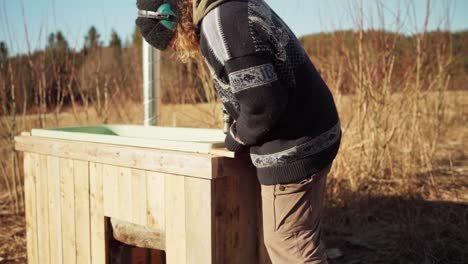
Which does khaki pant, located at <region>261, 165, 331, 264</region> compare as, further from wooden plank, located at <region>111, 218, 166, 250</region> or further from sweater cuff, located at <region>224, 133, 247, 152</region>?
wooden plank, located at <region>111, 218, 166, 250</region>

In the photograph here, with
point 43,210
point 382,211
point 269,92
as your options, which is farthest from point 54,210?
point 382,211

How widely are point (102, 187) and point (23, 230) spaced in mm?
2117

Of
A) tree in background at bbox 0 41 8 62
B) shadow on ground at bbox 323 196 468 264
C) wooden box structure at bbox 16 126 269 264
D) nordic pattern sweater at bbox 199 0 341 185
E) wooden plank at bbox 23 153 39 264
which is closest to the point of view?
nordic pattern sweater at bbox 199 0 341 185

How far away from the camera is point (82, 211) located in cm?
236

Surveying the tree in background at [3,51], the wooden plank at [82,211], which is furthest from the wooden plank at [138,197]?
the tree in background at [3,51]

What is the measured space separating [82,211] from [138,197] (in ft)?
1.59

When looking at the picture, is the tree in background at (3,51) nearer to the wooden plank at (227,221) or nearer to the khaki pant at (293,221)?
the wooden plank at (227,221)

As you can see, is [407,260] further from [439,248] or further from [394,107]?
[394,107]

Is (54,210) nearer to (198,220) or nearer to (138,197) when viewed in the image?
(138,197)

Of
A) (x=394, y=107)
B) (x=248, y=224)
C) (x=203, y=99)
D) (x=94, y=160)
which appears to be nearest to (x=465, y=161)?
(x=394, y=107)

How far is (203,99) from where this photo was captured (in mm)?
4715

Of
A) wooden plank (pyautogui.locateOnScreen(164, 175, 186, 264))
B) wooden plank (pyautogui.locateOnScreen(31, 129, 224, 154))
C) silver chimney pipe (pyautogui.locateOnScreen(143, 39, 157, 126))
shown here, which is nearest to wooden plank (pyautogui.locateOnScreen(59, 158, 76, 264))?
wooden plank (pyautogui.locateOnScreen(31, 129, 224, 154))

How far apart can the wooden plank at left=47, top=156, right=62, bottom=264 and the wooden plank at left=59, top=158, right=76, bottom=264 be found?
0.13 feet

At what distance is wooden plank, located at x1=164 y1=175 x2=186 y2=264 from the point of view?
6.12 feet
